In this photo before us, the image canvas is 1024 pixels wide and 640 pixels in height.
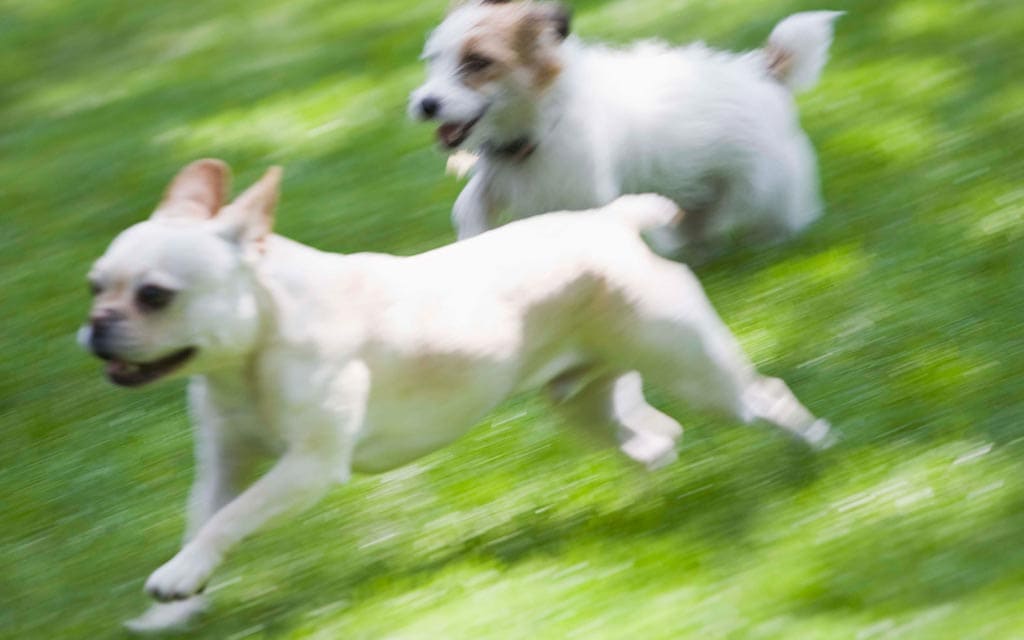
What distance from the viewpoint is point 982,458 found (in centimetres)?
429

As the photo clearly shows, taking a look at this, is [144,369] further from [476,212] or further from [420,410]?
[476,212]

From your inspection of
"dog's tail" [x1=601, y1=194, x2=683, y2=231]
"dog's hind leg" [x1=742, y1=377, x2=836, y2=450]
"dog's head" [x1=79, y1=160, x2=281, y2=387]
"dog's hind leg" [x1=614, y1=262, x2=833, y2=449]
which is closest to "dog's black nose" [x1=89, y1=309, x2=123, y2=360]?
"dog's head" [x1=79, y1=160, x2=281, y2=387]

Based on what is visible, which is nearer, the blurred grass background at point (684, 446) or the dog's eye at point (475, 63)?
the blurred grass background at point (684, 446)

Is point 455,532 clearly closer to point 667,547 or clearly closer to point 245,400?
point 667,547

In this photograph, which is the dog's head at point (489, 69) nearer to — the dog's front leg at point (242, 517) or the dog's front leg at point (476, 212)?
the dog's front leg at point (476, 212)

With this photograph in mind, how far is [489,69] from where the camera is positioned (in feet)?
18.6

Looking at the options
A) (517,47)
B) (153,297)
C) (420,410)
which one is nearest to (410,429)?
(420,410)

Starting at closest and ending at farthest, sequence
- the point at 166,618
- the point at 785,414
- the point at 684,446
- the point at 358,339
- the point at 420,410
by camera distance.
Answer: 1. the point at 358,339
2. the point at 420,410
3. the point at 166,618
4. the point at 785,414
5. the point at 684,446

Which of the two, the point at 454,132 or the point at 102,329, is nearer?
the point at 102,329

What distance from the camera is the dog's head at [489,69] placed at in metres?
5.66

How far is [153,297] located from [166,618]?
98 centimetres

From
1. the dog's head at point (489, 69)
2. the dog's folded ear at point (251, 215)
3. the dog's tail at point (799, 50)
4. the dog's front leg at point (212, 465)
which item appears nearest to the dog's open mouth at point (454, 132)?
the dog's head at point (489, 69)

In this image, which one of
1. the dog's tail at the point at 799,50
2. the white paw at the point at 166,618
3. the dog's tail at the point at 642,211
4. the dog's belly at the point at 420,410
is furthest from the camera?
the dog's tail at the point at 799,50

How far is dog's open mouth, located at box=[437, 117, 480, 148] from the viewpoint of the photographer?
5688 millimetres
